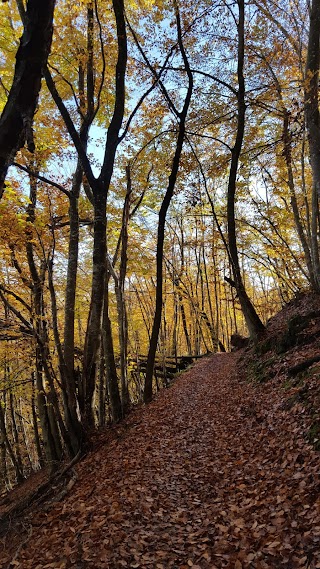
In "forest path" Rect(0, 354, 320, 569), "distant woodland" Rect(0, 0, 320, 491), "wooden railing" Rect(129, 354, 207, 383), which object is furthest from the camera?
"wooden railing" Rect(129, 354, 207, 383)

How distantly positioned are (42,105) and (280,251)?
1119 centimetres

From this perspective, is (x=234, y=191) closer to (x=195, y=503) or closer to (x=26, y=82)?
(x=195, y=503)

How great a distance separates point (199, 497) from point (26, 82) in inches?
212

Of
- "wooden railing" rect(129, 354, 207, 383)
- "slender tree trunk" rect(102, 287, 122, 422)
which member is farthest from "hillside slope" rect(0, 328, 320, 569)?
"wooden railing" rect(129, 354, 207, 383)

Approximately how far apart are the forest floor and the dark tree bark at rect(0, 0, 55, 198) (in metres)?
4.11

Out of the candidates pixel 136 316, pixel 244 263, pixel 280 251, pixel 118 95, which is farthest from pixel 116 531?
pixel 244 263

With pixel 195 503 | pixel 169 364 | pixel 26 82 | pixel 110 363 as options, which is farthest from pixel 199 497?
pixel 169 364

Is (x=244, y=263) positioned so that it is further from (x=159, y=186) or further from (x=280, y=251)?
(x=159, y=186)

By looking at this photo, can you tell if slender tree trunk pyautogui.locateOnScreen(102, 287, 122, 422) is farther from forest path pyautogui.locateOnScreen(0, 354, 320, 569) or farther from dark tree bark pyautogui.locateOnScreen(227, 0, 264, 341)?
dark tree bark pyautogui.locateOnScreen(227, 0, 264, 341)

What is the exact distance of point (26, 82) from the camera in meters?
2.99

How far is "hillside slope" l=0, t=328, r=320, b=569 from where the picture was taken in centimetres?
365

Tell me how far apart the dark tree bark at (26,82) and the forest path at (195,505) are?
161 inches

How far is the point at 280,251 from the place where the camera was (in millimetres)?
16047

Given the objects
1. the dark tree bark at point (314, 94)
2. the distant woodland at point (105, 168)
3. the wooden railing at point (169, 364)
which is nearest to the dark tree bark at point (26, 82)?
the distant woodland at point (105, 168)
